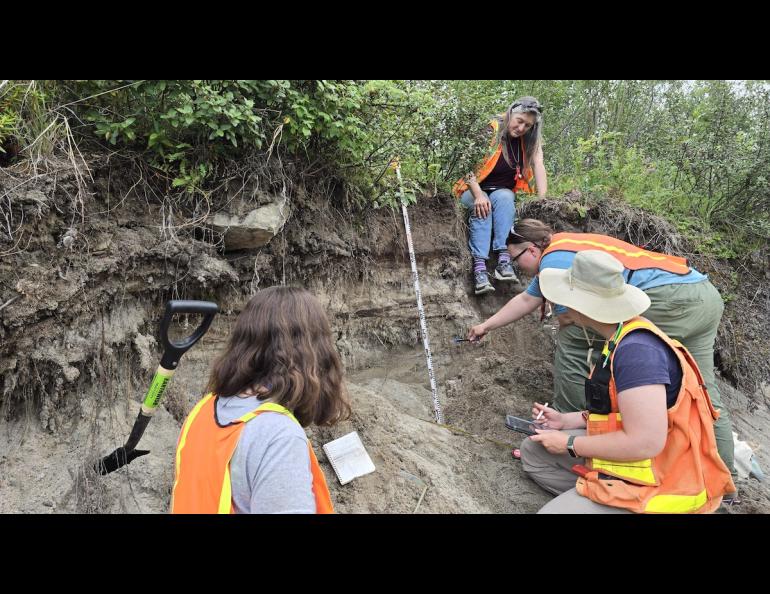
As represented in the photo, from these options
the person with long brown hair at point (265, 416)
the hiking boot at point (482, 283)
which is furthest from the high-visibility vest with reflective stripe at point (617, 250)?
the person with long brown hair at point (265, 416)

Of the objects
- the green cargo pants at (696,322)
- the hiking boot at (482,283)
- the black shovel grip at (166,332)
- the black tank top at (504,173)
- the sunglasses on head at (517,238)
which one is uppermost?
the black tank top at (504,173)

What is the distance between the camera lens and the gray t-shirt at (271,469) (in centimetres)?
160

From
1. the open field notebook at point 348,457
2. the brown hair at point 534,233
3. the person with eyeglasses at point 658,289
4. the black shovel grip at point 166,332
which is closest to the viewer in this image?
the black shovel grip at point 166,332

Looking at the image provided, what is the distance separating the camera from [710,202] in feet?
20.6

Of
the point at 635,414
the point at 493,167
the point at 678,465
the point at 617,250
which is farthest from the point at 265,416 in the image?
the point at 493,167

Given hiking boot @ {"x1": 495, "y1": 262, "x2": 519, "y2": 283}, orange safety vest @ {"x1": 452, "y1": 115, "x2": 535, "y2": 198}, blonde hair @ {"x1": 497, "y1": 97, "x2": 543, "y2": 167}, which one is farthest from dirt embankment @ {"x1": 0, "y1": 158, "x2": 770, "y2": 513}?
blonde hair @ {"x1": 497, "y1": 97, "x2": 543, "y2": 167}

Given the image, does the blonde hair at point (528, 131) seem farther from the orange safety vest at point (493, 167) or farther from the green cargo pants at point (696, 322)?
the green cargo pants at point (696, 322)

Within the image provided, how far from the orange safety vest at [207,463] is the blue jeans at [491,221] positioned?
3.98 m

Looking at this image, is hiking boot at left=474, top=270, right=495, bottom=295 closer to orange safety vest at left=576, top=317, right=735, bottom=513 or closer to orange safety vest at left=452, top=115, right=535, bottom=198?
orange safety vest at left=452, top=115, right=535, bottom=198

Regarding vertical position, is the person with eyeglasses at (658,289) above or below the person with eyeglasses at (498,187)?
below

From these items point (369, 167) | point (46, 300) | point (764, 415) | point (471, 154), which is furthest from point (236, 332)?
point (764, 415)

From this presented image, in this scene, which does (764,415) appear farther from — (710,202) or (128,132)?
(128,132)

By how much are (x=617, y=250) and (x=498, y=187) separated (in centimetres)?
199

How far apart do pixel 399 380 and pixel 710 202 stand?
4.82m
